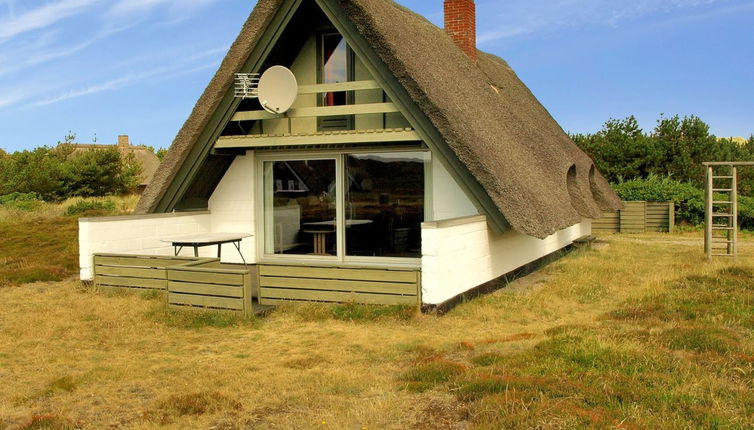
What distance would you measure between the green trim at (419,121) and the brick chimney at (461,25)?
5891 millimetres

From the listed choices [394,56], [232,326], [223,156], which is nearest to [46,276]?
[223,156]

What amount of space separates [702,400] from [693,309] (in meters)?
3.62

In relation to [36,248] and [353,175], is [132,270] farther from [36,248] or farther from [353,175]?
[36,248]

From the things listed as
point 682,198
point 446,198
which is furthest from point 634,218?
point 446,198

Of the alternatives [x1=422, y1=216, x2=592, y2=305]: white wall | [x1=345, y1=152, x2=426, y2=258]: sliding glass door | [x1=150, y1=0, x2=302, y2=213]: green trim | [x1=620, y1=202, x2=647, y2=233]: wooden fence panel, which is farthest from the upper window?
[x1=620, y1=202, x2=647, y2=233]: wooden fence panel

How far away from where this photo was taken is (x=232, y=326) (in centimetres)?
770

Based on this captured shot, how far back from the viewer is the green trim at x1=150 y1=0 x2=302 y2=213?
10141 millimetres

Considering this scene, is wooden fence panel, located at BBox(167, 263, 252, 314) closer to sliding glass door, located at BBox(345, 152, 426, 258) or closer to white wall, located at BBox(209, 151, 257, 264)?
sliding glass door, located at BBox(345, 152, 426, 258)

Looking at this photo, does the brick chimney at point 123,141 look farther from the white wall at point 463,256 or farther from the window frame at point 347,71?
the white wall at point 463,256

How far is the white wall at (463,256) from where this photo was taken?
7.91 meters

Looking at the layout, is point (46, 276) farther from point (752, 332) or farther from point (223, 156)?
point (752, 332)

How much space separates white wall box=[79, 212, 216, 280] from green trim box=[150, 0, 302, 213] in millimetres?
319

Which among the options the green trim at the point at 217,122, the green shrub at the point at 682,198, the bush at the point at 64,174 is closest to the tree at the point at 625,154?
the green shrub at the point at 682,198

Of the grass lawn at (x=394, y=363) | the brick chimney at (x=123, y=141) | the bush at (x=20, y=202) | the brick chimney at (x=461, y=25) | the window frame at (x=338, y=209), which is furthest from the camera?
the brick chimney at (x=123, y=141)
